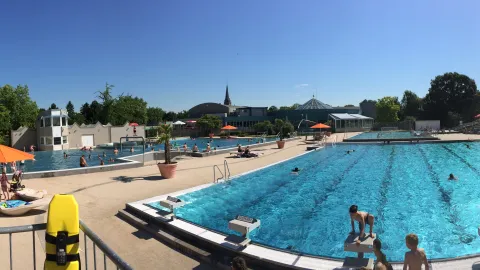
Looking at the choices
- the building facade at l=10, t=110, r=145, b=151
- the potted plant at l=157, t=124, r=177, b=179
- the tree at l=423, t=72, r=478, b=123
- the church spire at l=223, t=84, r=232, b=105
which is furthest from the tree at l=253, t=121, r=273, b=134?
the church spire at l=223, t=84, r=232, b=105

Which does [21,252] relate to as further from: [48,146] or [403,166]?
[48,146]

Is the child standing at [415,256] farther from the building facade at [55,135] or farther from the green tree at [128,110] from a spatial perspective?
the green tree at [128,110]

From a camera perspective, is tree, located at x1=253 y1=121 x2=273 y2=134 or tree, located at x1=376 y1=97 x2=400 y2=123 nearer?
tree, located at x1=253 y1=121 x2=273 y2=134

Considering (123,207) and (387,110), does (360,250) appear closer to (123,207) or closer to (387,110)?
(123,207)

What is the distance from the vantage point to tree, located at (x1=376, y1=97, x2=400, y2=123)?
62.9 meters

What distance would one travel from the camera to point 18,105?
4359 centimetres

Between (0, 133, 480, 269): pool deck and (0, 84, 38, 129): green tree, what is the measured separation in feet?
123

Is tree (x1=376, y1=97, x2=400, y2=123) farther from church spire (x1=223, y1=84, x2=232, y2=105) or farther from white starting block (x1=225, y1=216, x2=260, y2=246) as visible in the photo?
church spire (x1=223, y1=84, x2=232, y2=105)

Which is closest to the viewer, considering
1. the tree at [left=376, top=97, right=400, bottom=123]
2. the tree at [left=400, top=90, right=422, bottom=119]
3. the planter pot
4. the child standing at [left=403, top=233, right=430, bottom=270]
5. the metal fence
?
the metal fence

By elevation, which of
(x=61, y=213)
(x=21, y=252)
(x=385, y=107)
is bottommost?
(x=21, y=252)

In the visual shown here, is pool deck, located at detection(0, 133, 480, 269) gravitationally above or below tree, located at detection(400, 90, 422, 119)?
below

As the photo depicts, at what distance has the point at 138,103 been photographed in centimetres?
6297

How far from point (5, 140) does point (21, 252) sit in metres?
38.1

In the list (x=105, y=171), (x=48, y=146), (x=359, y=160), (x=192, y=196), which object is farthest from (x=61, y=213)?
(x=48, y=146)
